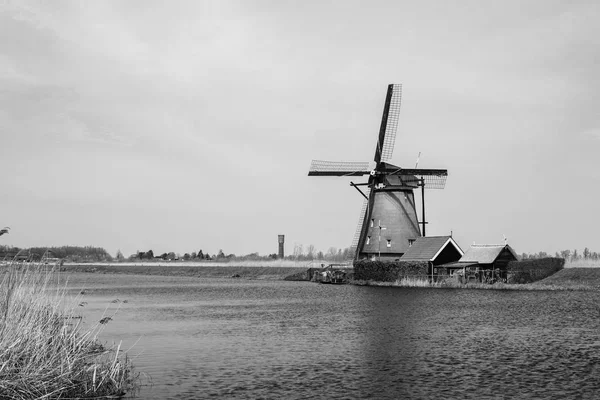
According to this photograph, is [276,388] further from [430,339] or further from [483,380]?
[430,339]

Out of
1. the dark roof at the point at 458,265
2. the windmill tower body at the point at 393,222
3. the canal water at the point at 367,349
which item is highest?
the windmill tower body at the point at 393,222

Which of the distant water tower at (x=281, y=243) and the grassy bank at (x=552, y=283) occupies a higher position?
the distant water tower at (x=281, y=243)

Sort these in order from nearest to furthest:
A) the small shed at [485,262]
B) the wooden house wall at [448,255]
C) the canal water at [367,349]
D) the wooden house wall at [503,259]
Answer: the canal water at [367,349] < the small shed at [485,262] < the wooden house wall at [503,259] < the wooden house wall at [448,255]

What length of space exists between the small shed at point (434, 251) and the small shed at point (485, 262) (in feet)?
3.90

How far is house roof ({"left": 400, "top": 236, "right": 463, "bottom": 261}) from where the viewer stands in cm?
5466

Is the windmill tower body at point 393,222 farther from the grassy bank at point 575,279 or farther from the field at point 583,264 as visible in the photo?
the field at point 583,264

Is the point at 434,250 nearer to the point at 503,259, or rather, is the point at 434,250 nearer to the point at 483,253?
the point at 483,253

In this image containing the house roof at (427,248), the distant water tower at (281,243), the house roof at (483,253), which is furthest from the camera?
the distant water tower at (281,243)

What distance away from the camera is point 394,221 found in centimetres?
5872

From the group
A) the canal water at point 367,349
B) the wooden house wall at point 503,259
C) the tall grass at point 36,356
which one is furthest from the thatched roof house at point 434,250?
the tall grass at point 36,356

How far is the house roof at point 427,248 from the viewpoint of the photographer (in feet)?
179

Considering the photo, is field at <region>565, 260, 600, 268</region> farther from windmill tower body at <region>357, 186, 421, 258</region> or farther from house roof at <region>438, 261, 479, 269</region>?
windmill tower body at <region>357, 186, 421, 258</region>

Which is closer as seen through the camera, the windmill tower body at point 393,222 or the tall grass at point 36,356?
the tall grass at point 36,356

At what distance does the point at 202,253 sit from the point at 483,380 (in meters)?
156
